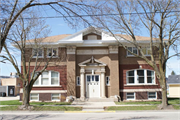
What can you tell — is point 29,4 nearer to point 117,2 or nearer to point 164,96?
point 117,2

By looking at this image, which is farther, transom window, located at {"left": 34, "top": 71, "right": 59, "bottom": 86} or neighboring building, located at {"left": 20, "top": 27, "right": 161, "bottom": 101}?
transom window, located at {"left": 34, "top": 71, "right": 59, "bottom": 86}

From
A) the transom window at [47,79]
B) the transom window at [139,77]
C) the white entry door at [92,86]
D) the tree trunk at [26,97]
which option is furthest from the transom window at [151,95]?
the tree trunk at [26,97]

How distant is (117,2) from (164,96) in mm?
8137

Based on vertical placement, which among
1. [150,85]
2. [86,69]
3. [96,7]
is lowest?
→ [150,85]

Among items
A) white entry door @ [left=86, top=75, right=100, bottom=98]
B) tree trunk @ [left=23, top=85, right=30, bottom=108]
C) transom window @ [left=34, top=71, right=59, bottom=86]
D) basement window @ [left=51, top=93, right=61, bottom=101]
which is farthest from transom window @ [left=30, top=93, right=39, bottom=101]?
tree trunk @ [left=23, top=85, right=30, bottom=108]

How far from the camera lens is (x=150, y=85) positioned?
22.6 m

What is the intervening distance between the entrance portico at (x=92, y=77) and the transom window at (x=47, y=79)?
10.3 feet

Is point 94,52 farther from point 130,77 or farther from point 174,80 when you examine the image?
point 174,80

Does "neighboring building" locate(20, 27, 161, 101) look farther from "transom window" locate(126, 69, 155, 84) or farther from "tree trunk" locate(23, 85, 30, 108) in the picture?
"tree trunk" locate(23, 85, 30, 108)

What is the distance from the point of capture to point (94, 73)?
22.4 m

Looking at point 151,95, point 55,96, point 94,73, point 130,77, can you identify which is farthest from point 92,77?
point 151,95

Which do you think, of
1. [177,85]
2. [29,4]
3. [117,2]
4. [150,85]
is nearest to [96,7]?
[29,4]

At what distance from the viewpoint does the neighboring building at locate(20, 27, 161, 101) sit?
870 inches

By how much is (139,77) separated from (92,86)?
17.5 ft
